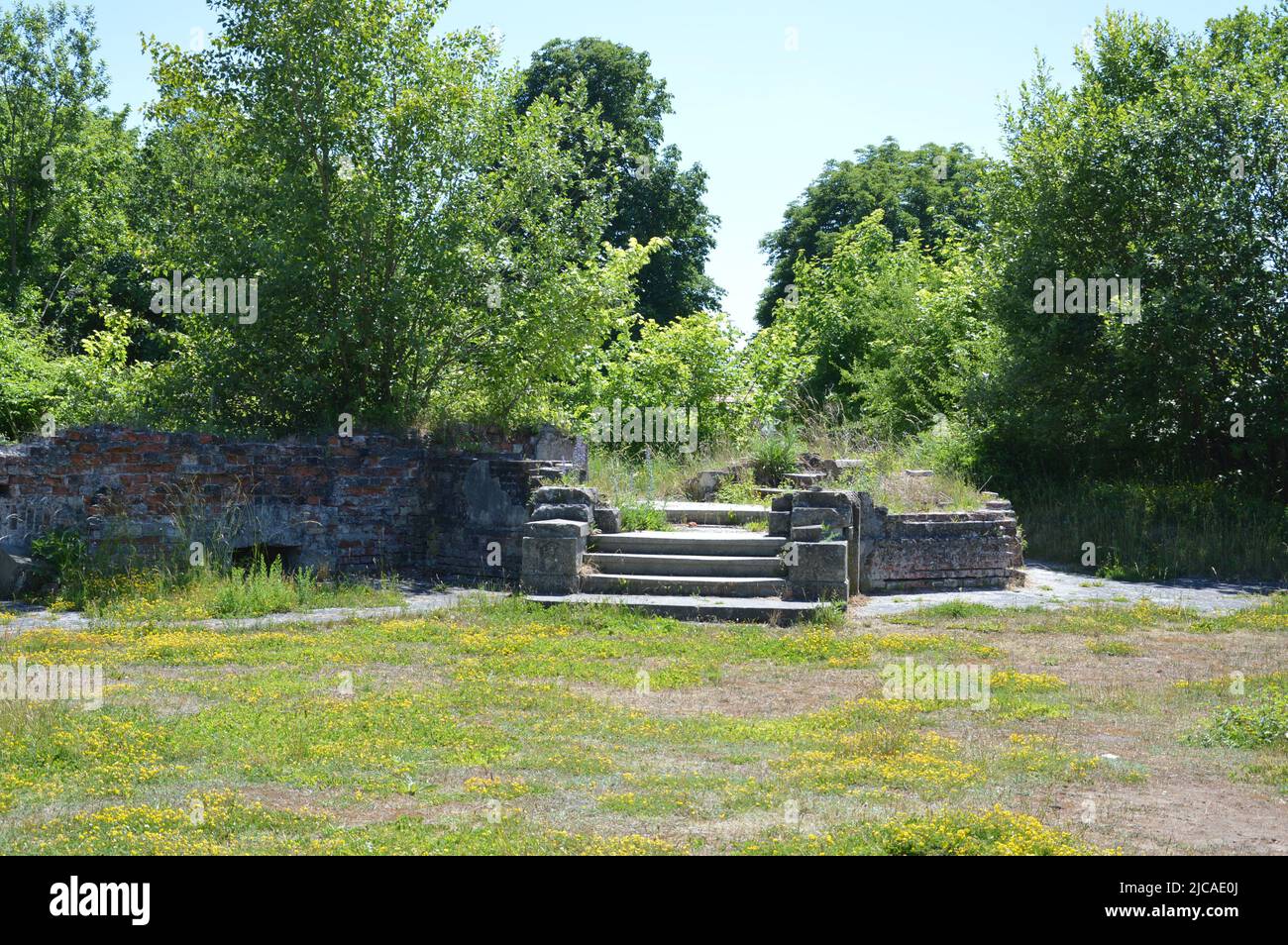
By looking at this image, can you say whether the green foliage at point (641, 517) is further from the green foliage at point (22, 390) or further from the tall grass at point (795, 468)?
the green foliage at point (22, 390)

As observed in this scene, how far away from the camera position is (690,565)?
1341cm

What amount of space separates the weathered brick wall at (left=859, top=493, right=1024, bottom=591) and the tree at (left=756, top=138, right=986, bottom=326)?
2635 cm

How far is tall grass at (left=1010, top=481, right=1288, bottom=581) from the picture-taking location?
16422 mm

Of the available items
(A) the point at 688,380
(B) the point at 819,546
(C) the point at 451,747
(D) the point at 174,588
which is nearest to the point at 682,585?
(B) the point at 819,546

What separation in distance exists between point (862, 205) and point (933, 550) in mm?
29388

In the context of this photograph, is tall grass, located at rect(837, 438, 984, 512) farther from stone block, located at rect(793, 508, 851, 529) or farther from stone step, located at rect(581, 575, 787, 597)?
stone step, located at rect(581, 575, 787, 597)

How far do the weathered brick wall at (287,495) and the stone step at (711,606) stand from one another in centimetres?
240

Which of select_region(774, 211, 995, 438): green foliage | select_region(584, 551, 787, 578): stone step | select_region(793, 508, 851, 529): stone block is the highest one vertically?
select_region(774, 211, 995, 438): green foliage

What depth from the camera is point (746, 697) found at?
9.12 metres

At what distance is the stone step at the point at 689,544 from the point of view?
1363 cm

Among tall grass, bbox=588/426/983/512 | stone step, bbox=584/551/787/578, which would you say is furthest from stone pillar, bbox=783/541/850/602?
tall grass, bbox=588/426/983/512

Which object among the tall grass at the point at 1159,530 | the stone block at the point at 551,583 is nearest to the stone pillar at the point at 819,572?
the stone block at the point at 551,583

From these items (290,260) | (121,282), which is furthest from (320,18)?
(121,282)

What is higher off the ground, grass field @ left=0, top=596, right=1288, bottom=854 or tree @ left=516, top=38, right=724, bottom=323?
tree @ left=516, top=38, right=724, bottom=323
